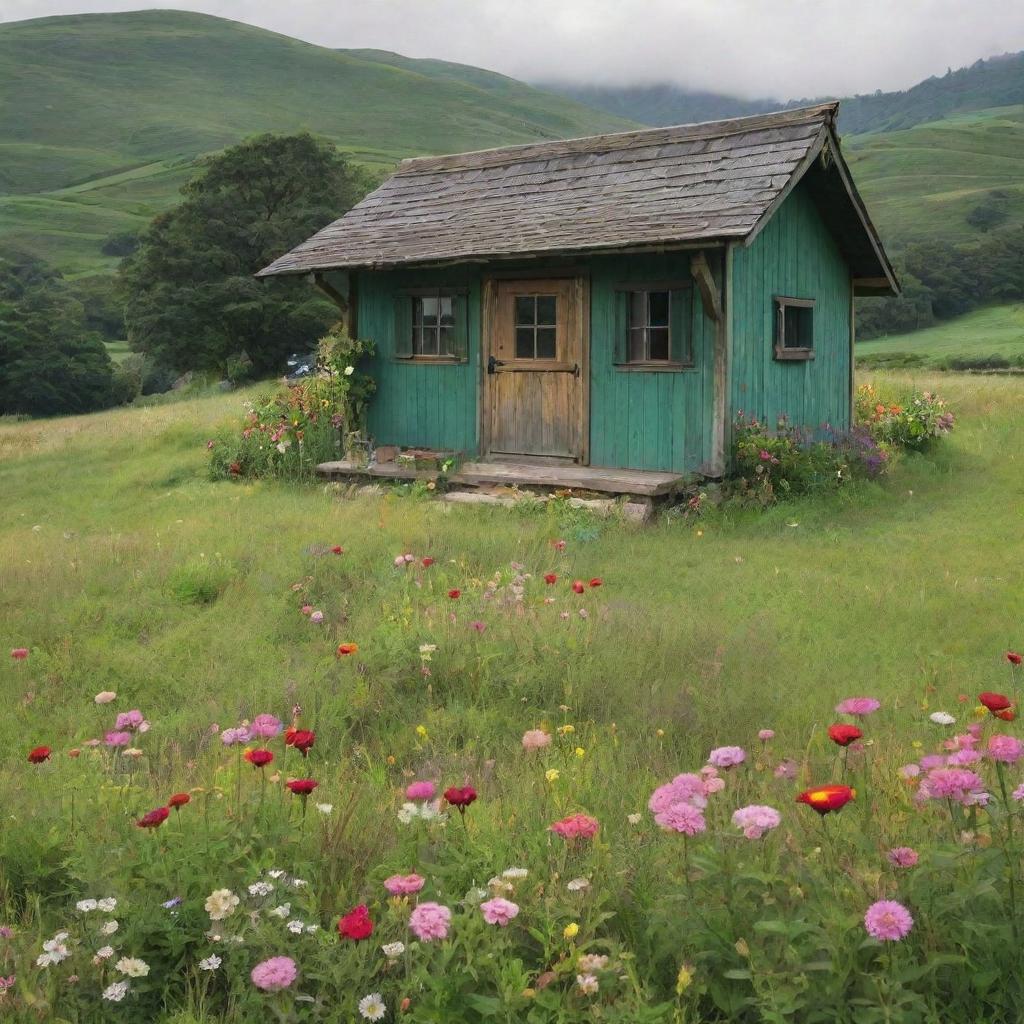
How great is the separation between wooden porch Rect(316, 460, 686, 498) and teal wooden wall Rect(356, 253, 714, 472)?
383mm

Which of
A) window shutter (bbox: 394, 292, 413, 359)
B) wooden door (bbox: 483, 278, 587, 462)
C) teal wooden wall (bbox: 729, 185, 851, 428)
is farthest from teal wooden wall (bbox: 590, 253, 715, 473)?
window shutter (bbox: 394, 292, 413, 359)

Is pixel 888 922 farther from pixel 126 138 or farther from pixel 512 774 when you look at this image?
pixel 126 138

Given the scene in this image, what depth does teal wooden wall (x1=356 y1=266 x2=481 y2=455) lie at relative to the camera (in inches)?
557

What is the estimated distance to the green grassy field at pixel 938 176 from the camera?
9550 cm

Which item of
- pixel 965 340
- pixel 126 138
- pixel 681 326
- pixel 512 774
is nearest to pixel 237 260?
pixel 965 340

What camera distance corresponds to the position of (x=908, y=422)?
50.8 feet

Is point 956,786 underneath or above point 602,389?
underneath

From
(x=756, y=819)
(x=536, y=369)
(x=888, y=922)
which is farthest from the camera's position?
(x=536, y=369)

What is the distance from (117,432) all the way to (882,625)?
55.4ft

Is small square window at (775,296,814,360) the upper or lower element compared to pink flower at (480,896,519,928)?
upper

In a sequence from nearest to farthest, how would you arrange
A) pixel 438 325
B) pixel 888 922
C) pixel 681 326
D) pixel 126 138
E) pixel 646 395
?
pixel 888 922
pixel 681 326
pixel 646 395
pixel 438 325
pixel 126 138

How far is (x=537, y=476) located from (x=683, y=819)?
9776mm

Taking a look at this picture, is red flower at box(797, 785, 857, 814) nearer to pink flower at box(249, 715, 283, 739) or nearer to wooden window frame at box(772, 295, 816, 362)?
pink flower at box(249, 715, 283, 739)

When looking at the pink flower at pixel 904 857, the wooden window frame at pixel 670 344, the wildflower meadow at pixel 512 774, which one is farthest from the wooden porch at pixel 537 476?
the pink flower at pixel 904 857
